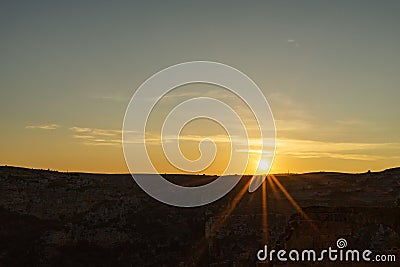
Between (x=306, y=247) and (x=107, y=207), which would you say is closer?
(x=306, y=247)

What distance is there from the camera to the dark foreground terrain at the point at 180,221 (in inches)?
668

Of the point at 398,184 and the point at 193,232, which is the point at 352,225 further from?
the point at 398,184

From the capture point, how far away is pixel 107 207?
1538 inches

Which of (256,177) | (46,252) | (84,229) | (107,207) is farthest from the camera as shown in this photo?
(256,177)

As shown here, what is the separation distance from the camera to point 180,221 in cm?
3616

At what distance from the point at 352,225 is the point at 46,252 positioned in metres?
18.6

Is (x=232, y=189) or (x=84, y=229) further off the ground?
(x=232, y=189)

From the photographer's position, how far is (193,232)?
34188mm

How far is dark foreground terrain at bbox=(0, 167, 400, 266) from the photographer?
1697 centimetres

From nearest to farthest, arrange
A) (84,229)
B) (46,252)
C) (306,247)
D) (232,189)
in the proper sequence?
(306,247) → (46,252) → (84,229) → (232,189)

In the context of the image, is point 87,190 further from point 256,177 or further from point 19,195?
point 256,177

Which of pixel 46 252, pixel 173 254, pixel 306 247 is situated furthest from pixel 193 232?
pixel 306 247

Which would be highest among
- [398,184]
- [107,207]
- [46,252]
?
[398,184]

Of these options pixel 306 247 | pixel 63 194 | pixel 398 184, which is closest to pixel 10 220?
pixel 63 194
